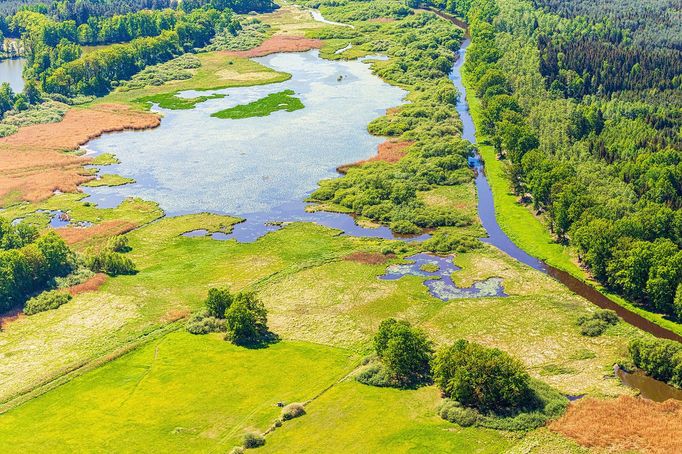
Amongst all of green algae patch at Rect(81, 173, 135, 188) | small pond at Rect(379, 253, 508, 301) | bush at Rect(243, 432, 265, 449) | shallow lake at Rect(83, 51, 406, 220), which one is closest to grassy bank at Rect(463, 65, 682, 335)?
small pond at Rect(379, 253, 508, 301)

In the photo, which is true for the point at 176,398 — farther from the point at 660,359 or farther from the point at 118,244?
the point at 660,359

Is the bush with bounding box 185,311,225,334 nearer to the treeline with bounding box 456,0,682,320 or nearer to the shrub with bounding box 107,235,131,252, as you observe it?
the shrub with bounding box 107,235,131,252

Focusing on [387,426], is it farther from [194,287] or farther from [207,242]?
[207,242]

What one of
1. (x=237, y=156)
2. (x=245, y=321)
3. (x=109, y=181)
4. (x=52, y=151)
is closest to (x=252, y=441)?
(x=245, y=321)

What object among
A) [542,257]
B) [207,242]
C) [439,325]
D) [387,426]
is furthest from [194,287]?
[542,257]

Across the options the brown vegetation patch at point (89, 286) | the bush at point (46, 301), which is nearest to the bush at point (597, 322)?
the brown vegetation patch at point (89, 286)

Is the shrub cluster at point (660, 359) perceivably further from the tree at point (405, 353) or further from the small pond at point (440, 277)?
the small pond at point (440, 277)
